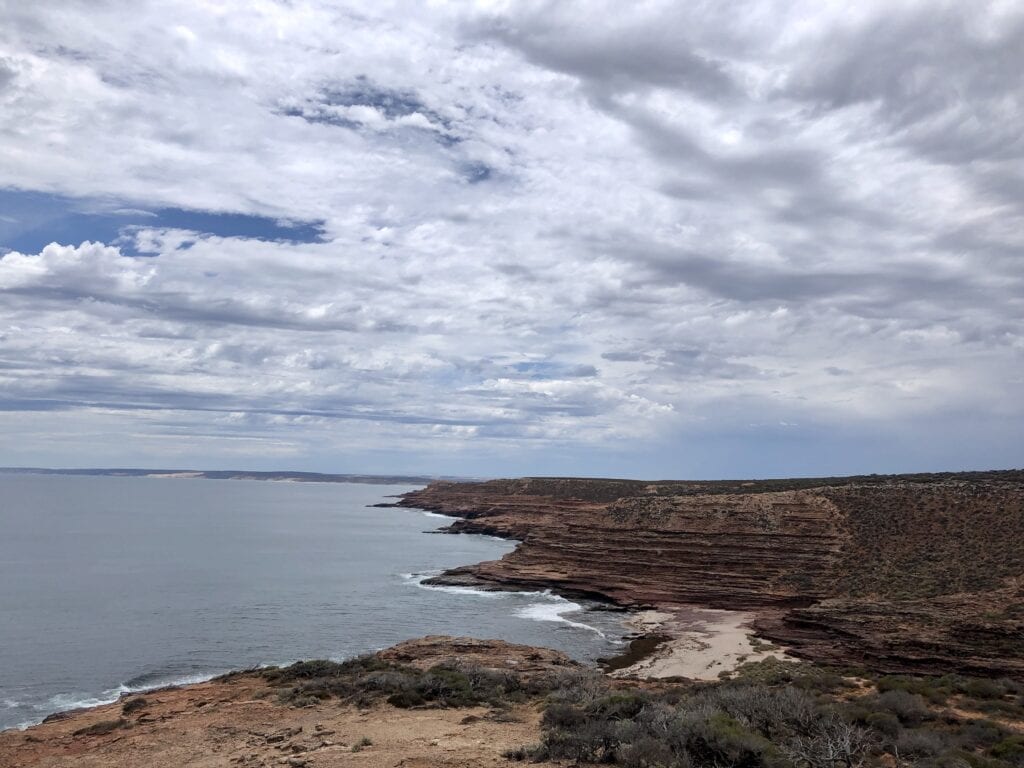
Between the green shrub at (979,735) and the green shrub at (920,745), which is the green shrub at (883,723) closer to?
the green shrub at (920,745)

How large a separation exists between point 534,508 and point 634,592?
5504 cm

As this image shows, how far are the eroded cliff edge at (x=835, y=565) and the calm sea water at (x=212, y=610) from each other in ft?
21.4

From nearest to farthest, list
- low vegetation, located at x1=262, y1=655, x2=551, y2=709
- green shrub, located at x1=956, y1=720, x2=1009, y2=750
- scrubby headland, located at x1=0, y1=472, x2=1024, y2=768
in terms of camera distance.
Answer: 1. scrubby headland, located at x1=0, y1=472, x2=1024, y2=768
2. green shrub, located at x1=956, y1=720, x2=1009, y2=750
3. low vegetation, located at x1=262, y1=655, x2=551, y2=709

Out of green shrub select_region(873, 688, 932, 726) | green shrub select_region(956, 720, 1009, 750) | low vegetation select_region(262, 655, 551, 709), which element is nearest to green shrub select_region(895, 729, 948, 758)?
green shrub select_region(956, 720, 1009, 750)

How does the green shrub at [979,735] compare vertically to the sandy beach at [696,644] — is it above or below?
above

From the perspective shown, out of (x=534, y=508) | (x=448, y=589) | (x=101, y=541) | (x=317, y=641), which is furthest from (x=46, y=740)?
(x=534, y=508)

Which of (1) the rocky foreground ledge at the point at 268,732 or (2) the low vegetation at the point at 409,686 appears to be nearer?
(1) the rocky foreground ledge at the point at 268,732

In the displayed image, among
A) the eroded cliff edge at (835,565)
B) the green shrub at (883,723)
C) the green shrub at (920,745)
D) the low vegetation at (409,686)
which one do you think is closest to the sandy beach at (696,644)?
the eroded cliff edge at (835,565)

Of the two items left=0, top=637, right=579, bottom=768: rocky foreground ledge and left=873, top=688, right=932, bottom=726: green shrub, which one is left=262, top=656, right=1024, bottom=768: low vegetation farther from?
left=0, top=637, right=579, bottom=768: rocky foreground ledge

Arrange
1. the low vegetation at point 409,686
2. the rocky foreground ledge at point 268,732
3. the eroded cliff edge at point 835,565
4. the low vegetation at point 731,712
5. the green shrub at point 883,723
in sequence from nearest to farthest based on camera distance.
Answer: the low vegetation at point 731,712, the green shrub at point 883,723, the rocky foreground ledge at point 268,732, the low vegetation at point 409,686, the eroded cliff edge at point 835,565

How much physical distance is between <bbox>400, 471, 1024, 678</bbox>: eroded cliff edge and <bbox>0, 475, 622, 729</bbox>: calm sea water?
Answer: 6.53 meters

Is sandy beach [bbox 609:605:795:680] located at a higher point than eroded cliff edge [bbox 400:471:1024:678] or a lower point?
lower

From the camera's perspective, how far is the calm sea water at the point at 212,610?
115ft

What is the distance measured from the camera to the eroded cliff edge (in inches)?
1233
